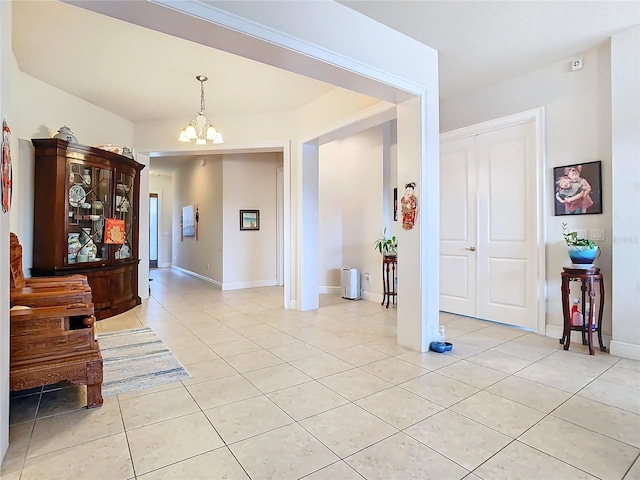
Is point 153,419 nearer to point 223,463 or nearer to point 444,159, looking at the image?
point 223,463

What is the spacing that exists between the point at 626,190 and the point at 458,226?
5.76 ft

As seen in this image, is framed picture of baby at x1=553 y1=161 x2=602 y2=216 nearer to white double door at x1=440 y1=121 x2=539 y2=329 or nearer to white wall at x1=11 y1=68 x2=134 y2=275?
white double door at x1=440 y1=121 x2=539 y2=329

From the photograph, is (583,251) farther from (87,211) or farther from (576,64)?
(87,211)

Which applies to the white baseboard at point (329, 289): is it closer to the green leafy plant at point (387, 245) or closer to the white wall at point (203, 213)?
the green leafy plant at point (387, 245)

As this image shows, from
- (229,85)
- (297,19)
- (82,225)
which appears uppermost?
(229,85)

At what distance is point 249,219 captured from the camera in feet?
23.9

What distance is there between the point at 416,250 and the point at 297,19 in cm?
205

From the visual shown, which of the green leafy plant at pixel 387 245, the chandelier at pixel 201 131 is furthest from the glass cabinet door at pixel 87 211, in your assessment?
the green leafy plant at pixel 387 245

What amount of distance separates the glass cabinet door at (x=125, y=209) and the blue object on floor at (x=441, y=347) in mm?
4183

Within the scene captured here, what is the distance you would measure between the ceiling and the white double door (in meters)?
0.77

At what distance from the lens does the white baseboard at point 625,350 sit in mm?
3027

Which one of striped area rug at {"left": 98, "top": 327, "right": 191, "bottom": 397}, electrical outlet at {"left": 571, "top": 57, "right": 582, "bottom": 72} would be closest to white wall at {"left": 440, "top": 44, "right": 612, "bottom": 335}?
electrical outlet at {"left": 571, "top": 57, "right": 582, "bottom": 72}

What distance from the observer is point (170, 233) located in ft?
36.3

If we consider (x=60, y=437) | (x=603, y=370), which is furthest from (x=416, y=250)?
(x=60, y=437)
